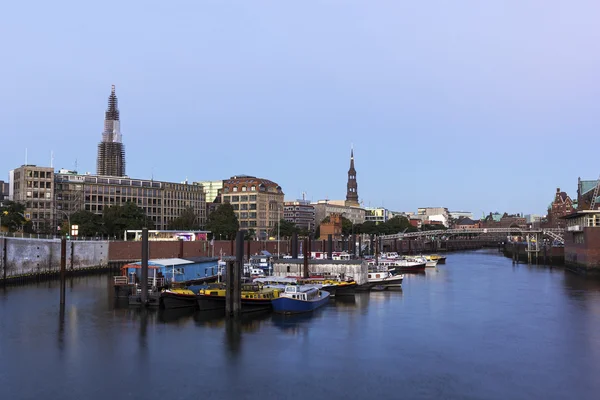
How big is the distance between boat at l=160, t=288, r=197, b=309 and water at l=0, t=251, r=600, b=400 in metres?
2.66

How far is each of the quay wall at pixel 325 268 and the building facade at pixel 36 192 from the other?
307 ft

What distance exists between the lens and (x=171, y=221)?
590ft

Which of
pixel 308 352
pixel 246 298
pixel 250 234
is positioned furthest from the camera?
pixel 250 234

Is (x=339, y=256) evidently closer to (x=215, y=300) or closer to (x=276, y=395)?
(x=215, y=300)

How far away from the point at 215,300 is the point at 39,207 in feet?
374

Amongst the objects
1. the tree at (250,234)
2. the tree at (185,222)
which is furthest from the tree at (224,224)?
the tree at (185,222)

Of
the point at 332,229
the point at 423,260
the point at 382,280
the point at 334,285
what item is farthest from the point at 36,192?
the point at 334,285

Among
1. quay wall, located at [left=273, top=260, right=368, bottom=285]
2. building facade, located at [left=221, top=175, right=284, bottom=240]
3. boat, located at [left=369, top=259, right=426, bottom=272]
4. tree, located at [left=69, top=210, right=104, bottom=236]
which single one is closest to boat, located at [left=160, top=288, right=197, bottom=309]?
quay wall, located at [left=273, top=260, right=368, bottom=285]

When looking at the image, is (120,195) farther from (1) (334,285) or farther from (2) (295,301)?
(2) (295,301)

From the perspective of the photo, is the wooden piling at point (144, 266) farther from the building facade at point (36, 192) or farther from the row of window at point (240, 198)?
the row of window at point (240, 198)

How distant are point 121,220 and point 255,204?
209ft

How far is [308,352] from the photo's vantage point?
40156mm

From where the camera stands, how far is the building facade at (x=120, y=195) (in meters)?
162

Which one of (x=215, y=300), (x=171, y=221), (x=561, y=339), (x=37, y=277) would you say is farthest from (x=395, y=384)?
(x=171, y=221)
